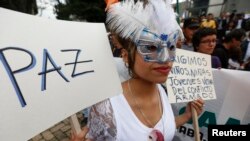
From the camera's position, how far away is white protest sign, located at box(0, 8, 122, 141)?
1161 millimetres

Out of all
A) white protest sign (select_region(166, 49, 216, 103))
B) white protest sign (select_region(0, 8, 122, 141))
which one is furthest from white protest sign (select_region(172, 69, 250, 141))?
white protest sign (select_region(0, 8, 122, 141))

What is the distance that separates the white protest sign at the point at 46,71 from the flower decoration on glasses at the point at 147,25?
0.39ft

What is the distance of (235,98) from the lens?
8.37ft

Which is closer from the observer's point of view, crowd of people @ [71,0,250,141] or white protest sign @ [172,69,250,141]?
crowd of people @ [71,0,250,141]

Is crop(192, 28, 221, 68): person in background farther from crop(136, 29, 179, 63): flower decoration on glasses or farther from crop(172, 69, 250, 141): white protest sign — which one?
crop(136, 29, 179, 63): flower decoration on glasses

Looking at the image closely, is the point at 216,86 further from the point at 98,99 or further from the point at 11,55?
the point at 11,55

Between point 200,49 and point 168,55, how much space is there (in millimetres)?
1912

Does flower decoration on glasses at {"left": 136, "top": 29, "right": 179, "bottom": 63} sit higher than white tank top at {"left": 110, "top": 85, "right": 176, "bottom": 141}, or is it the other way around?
flower decoration on glasses at {"left": 136, "top": 29, "right": 179, "bottom": 63}

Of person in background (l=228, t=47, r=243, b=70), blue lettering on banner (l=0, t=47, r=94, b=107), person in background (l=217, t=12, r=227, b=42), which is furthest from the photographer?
person in background (l=217, t=12, r=227, b=42)

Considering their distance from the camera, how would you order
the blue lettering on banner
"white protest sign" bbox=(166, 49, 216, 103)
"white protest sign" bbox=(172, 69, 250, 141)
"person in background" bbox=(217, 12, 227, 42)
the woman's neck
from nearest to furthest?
the blue lettering on banner → the woman's neck → "white protest sign" bbox=(166, 49, 216, 103) → "white protest sign" bbox=(172, 69, 250, 141) → "person in background" bbox=(217, 12, 227, 42)

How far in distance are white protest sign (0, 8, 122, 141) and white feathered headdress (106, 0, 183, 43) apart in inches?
4.2

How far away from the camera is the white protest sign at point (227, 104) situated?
8.25 feet

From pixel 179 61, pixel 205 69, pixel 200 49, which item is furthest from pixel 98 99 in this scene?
pixel 200 49

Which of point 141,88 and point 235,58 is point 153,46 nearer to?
point 141,88
